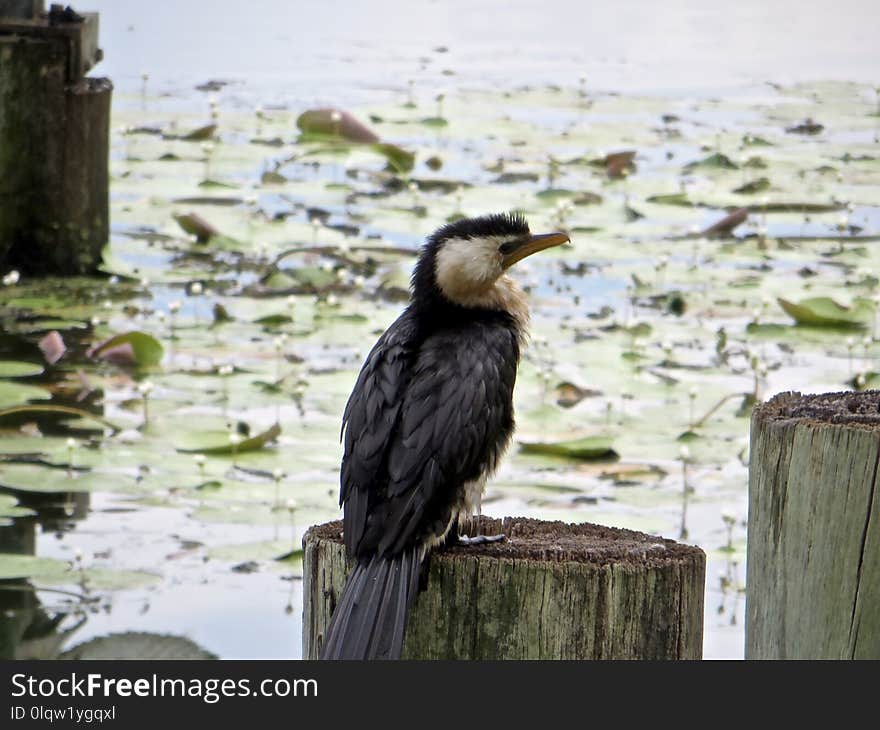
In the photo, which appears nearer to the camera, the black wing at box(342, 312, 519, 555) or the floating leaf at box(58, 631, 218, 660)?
the black wing at box(342, 312, 519, 555)

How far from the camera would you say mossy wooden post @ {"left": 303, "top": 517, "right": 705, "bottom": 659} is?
2.88m

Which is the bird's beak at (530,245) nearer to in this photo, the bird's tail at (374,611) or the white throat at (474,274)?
the white throat at (474,274)

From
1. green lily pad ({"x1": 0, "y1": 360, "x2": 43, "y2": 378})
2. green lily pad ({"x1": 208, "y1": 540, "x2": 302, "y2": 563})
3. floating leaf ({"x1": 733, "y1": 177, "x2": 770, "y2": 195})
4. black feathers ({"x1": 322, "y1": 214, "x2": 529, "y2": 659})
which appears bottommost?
green lily pad ({"x1": 208, "y1": 540, "x2": 302, "y2": 563})

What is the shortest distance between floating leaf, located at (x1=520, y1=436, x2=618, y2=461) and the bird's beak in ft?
7.08

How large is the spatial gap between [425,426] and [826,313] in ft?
14.4

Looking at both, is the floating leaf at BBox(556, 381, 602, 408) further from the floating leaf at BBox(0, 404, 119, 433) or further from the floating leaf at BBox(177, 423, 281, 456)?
the floating leaf at BBox(0, 404, 119, 433)

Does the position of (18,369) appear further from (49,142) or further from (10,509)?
(49,142)

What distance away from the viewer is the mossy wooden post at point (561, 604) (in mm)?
2875

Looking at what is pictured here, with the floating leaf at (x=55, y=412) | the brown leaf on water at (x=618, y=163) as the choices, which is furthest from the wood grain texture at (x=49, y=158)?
the brown leaf on water at (x=618, y=163)

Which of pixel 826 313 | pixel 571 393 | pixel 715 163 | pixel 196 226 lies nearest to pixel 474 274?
pixel 571 393

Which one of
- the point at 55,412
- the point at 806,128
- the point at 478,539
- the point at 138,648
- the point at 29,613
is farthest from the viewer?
the point at 806,128

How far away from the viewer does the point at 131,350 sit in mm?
6617

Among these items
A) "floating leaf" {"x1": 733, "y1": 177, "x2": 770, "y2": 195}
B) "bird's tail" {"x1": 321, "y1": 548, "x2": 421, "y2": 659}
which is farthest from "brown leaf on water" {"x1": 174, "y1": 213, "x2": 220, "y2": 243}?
"bird's tail" {"x1": 321, "y1": 548, "x2": 421, "y2": 659}

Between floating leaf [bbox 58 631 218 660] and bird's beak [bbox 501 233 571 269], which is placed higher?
bird's beak [bbox 501 233 571 269]
